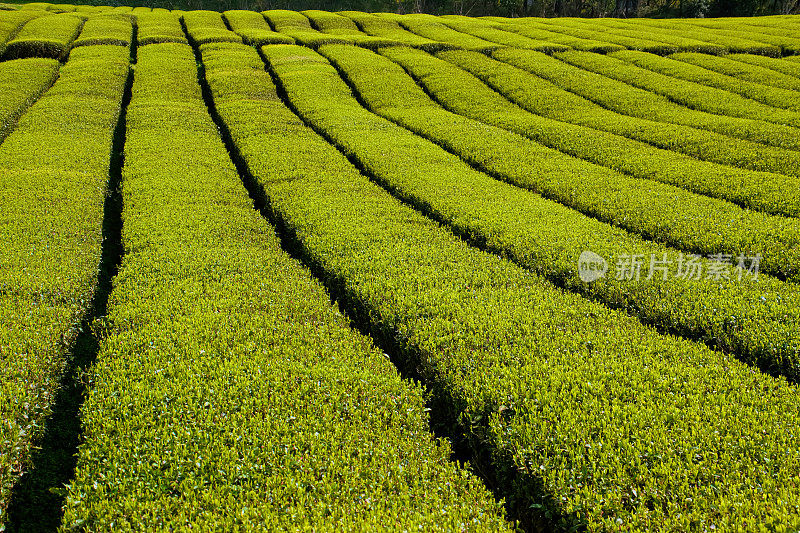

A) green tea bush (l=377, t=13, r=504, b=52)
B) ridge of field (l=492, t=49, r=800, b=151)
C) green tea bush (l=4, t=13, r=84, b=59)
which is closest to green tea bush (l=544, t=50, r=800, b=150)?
ridge of field (l=492, t=49, r=800, b=151)

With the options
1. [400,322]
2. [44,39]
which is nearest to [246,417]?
[400,322]

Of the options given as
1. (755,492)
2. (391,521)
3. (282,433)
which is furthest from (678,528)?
(282,433)

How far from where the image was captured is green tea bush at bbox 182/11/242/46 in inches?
1598

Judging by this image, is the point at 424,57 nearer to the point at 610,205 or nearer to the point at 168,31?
the point at 168,31

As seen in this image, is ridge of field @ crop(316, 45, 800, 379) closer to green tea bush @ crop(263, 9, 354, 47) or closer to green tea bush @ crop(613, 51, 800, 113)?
green tea bush @ crop(613, 51, 800, 113)

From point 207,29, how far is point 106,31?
7.82 metres

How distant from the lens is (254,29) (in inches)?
1778

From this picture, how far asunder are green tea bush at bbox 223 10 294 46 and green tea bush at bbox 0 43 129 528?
18.2 m

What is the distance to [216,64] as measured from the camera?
3341cm

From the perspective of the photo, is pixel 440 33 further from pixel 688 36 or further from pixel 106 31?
pixel 106 31

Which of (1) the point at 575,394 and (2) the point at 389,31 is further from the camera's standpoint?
(2) the point at 389,31

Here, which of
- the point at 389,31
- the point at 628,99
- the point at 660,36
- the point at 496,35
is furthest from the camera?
the point at 389,31

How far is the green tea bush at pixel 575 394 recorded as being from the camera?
536 centimetres

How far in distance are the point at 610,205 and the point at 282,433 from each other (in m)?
11.5
